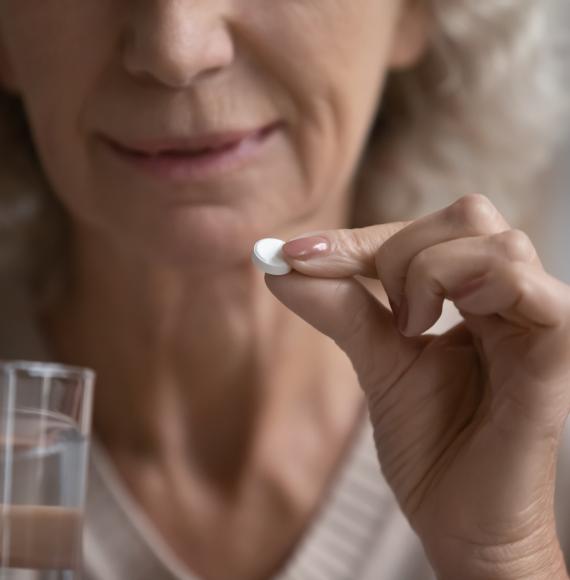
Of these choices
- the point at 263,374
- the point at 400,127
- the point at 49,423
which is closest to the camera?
the point at 49,423

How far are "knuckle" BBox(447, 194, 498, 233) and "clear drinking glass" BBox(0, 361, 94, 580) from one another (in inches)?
13.8

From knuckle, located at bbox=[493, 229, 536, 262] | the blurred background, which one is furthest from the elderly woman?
the blurred background

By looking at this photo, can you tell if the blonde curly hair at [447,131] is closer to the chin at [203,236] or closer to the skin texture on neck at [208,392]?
the skin texture on neck at [208,392]

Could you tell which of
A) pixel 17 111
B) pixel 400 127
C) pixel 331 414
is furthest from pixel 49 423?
pixel 400 127

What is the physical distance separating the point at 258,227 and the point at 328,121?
0.50ft

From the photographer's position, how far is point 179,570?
1370 millimetres

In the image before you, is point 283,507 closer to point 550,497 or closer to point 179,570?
point 179,570

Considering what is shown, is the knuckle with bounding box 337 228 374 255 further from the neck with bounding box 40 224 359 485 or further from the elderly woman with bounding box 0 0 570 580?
the neck with bounding box 40 224 359 485

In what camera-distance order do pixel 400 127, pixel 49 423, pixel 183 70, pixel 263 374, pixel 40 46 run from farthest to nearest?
pixel 400 127 < pixel 263 374 < pixel 40 46 < pixel 183 70 < pixel 49 423

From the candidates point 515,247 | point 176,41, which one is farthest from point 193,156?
point 515,247

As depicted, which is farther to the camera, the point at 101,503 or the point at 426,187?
the point at 426,187

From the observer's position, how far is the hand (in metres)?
0.83

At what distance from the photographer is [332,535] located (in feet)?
4.60

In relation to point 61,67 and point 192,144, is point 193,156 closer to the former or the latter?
point 192,144
